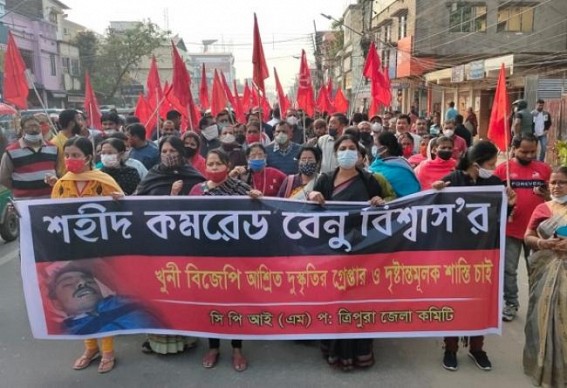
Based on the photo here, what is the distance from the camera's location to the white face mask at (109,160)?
4.14 m

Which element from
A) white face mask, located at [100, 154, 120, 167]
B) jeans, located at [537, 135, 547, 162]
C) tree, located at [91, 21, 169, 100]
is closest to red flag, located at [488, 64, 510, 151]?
white face mask, located at [100, 154, 120, 167]

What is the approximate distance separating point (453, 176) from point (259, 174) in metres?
1.68

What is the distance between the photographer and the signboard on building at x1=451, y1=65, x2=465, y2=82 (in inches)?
816

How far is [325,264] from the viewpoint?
3324mm

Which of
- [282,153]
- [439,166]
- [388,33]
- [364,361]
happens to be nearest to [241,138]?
[282,153]

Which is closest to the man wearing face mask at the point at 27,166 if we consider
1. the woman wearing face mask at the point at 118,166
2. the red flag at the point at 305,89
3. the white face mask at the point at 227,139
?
the woman wearing face mask at the point at 118,166

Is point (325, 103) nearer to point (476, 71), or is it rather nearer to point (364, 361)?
point (476, 71)

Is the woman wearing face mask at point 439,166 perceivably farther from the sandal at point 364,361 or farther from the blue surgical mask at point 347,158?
the sandal at point 364,361

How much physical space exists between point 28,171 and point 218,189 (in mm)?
2221

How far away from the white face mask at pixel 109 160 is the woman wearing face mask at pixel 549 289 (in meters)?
3.01

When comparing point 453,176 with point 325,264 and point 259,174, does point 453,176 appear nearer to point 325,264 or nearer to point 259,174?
point 325,264

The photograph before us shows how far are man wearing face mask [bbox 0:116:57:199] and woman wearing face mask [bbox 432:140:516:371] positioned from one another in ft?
11.6

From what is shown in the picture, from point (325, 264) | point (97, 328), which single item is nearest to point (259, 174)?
point (325, 264)

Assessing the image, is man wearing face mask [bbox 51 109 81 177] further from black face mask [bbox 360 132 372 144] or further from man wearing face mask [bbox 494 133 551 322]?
man wearing face mask [bbox 494 133 551 322]
